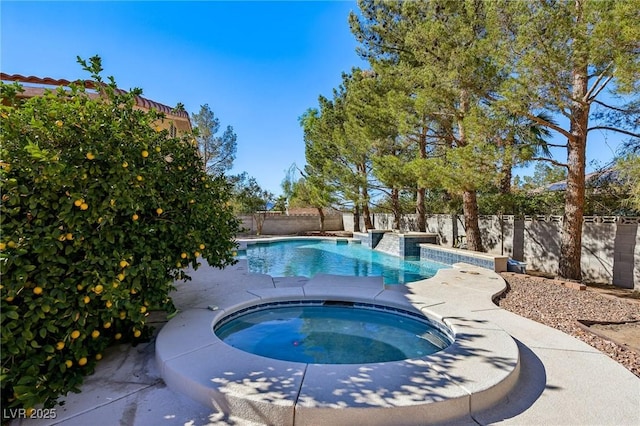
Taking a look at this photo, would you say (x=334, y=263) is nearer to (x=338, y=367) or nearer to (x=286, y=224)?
(x=338, y=367)

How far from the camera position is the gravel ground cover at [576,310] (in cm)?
443

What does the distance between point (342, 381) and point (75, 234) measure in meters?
3.19

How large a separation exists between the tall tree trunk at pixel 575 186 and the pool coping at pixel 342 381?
6.79m

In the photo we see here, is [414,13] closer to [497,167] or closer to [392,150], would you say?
[392,150]

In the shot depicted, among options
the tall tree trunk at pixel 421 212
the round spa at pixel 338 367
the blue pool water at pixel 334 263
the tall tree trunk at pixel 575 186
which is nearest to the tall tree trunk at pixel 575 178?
the tall tree trunk at pixel 575 186

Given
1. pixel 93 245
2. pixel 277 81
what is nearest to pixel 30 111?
pixel 93 245

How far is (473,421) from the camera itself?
2.90 m

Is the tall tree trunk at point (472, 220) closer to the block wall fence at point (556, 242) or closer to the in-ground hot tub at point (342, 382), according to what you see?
the block wall fence at point (556, 242)

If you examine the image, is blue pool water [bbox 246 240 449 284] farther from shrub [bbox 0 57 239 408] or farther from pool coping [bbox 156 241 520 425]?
shrub [bbox 0 57 239 408]

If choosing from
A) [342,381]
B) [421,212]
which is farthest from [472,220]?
[342,381]

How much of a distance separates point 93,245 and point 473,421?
428cm

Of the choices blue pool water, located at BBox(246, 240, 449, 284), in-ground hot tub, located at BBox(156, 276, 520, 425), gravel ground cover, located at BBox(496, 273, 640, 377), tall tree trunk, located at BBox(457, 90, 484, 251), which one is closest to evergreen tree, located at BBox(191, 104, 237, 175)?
blue pool water, located at BBox(246, 240, 449, 284)

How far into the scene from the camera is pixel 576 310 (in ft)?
20.2

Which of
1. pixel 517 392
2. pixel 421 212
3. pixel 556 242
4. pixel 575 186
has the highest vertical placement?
pixel 575 186
